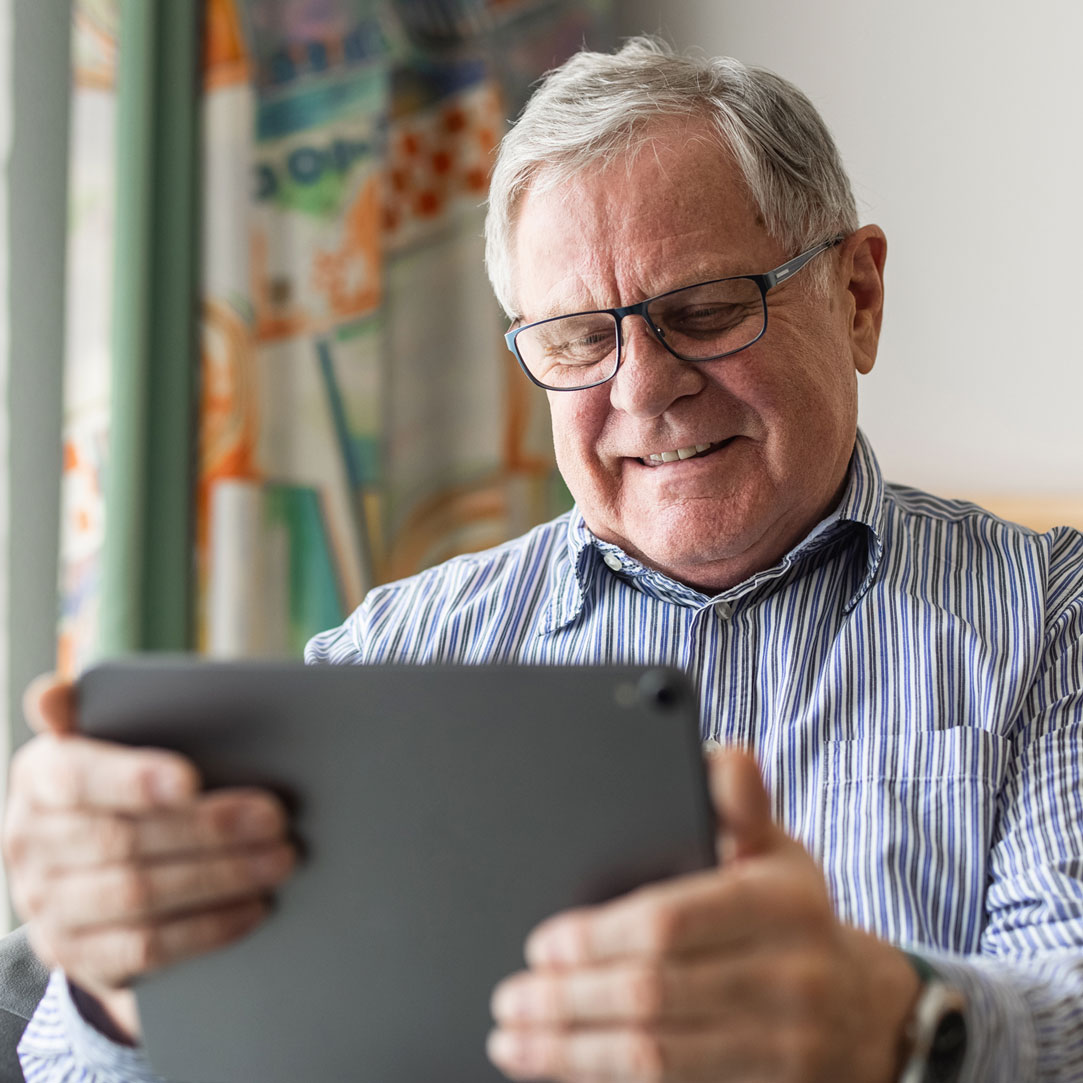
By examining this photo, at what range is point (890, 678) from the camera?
115 cm

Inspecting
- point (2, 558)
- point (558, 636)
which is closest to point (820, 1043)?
point (558, 636)

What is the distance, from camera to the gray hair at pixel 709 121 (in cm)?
124

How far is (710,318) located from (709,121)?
20 centimetres

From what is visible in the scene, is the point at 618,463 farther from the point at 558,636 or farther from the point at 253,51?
the point at 253,51

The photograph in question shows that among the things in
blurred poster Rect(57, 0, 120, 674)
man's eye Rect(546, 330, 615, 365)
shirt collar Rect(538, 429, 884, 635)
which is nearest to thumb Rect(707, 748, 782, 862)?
shirt collar Rect(538, 429, 884, 635)

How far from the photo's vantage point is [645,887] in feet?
2.10

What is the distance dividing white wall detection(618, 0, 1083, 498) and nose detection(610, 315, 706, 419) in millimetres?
1178

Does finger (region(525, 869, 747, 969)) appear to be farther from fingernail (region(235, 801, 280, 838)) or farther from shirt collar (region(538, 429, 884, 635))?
shirt collar (region(538, 429, 884, 635))

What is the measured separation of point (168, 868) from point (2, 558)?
1238 mm

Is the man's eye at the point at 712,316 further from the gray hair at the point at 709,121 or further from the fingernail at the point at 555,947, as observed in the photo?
the fingernail at the point at 555,947

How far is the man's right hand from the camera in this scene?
71 centimetres

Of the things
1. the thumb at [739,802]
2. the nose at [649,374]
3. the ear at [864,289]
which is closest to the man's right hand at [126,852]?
the thumb at [739,802]

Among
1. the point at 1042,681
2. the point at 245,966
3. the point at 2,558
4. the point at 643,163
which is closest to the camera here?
the point at 245,966

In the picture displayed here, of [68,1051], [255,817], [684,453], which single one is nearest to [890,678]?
[684,453]
